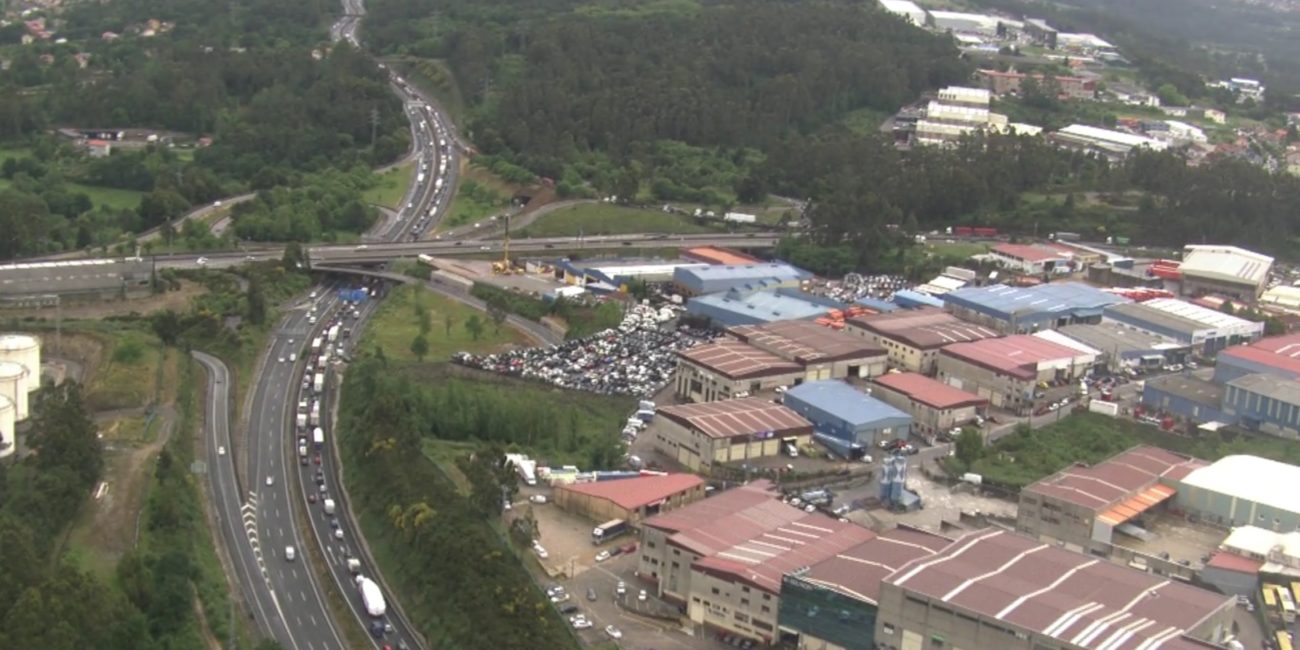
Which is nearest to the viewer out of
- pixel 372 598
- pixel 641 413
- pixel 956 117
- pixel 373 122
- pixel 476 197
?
pixel 372 598

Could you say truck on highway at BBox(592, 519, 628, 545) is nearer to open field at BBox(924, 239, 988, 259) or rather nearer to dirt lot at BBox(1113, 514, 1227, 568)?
dirt lot at BBox(1113, 514, 1227, 568)

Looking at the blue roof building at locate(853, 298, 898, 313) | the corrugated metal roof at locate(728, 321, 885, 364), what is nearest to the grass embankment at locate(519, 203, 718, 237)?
the blue roof building at locate(853, 298, 898, 313)

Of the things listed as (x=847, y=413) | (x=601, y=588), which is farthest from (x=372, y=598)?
(x=847, y=413)

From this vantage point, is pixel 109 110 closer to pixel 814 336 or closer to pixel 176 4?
pixel 176 4

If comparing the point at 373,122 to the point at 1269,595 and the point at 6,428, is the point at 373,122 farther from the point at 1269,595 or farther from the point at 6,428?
the point at 1269,595

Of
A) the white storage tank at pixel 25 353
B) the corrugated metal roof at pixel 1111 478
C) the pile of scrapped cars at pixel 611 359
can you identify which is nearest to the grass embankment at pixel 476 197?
the pile of scrapped cars at pixel 611 359

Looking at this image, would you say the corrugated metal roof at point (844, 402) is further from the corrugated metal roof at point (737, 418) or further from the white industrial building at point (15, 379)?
A: the white industrial building at point (15, 379)

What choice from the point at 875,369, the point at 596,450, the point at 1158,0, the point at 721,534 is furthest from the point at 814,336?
the point at 1158,0
